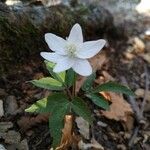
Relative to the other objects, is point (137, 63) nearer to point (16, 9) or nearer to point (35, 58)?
point (35, 58)

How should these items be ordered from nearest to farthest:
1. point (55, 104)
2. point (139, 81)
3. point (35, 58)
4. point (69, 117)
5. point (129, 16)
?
point (55, 104), point (69, 117), point (35, 58), point (139, 81), point (129, 16)

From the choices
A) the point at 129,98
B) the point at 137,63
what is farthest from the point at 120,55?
the point at 129,98

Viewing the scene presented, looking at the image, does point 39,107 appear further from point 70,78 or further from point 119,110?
point 119,110

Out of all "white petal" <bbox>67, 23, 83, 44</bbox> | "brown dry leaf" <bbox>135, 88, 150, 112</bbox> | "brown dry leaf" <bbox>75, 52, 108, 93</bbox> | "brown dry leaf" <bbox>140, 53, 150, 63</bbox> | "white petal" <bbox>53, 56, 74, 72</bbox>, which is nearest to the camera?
"white petal" <bbox>53, 56, 74, 72</bbox>

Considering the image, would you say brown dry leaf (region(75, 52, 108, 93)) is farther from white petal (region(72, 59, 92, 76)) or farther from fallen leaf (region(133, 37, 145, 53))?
white petal (region(72, 59, 92, 76))

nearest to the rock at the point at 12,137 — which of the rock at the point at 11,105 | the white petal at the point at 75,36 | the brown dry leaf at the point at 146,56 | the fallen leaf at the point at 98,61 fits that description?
the rock at the point at 11,105

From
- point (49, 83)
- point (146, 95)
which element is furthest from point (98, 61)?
point (49, 83)

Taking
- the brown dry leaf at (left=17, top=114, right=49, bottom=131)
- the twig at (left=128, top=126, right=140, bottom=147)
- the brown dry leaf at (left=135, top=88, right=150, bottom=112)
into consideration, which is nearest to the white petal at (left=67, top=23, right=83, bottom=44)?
the brown dry leaf at (left=17, top=114, right=49, bottom=131)
